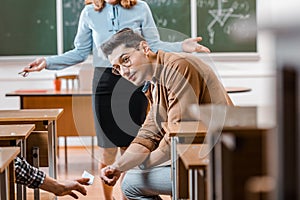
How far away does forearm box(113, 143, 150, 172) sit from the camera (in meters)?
2.69

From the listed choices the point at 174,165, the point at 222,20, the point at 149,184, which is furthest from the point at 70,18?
the point at 174,165

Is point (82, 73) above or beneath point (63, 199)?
above

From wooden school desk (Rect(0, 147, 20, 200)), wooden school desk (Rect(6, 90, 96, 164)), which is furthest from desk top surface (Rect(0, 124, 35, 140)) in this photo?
wooden school desk (Rect(6, 90, 96, 164))

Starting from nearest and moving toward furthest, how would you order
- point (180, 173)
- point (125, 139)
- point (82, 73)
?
point (180, 173)
point (125, 139)
point (82, 73)

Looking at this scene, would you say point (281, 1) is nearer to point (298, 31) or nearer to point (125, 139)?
point (298, 31)

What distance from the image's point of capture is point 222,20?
5.96 m

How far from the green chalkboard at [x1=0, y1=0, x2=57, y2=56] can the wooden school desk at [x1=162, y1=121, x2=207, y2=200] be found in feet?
11.7

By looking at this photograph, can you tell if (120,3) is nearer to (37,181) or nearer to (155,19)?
(37,181)

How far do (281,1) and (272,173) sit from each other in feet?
0.54

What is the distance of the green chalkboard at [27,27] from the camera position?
19.3 feet

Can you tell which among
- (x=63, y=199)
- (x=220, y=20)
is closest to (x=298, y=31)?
(x=63, y=199)

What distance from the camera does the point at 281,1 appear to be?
1.86 feet

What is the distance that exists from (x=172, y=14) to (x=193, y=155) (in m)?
4.10

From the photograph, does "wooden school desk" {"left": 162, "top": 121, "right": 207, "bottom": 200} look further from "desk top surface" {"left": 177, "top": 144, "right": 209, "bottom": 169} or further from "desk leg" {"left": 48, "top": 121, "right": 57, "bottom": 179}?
"desk leg" {"left": 48, "top": 121, "right": 57, "bottom": 179}
